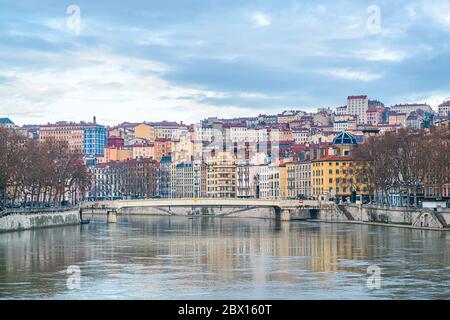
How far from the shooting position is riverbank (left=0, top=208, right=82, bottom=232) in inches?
3622

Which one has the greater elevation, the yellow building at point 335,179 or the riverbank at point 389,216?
the yellow building at point 335,179

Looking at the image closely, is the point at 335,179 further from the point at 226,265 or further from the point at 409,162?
the point at 226,265

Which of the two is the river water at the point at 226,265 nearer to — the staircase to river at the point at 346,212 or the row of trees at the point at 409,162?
the row of trees at the point at 409,162

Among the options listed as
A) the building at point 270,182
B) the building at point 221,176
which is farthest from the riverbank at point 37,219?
the building at point 221,176

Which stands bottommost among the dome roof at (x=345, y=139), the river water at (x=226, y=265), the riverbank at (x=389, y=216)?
the river water at (x=226, y=265)

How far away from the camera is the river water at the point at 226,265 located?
50406mm

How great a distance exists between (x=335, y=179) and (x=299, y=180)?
512 inches

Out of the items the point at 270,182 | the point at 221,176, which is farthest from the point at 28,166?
the point at 221,176

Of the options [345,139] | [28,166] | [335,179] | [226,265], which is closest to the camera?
[226,265]

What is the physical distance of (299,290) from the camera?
50688 mm

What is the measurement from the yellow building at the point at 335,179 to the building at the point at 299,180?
3055mm

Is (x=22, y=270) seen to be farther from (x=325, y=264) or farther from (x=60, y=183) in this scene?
(x=60, y=183)

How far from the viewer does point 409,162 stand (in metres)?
106
